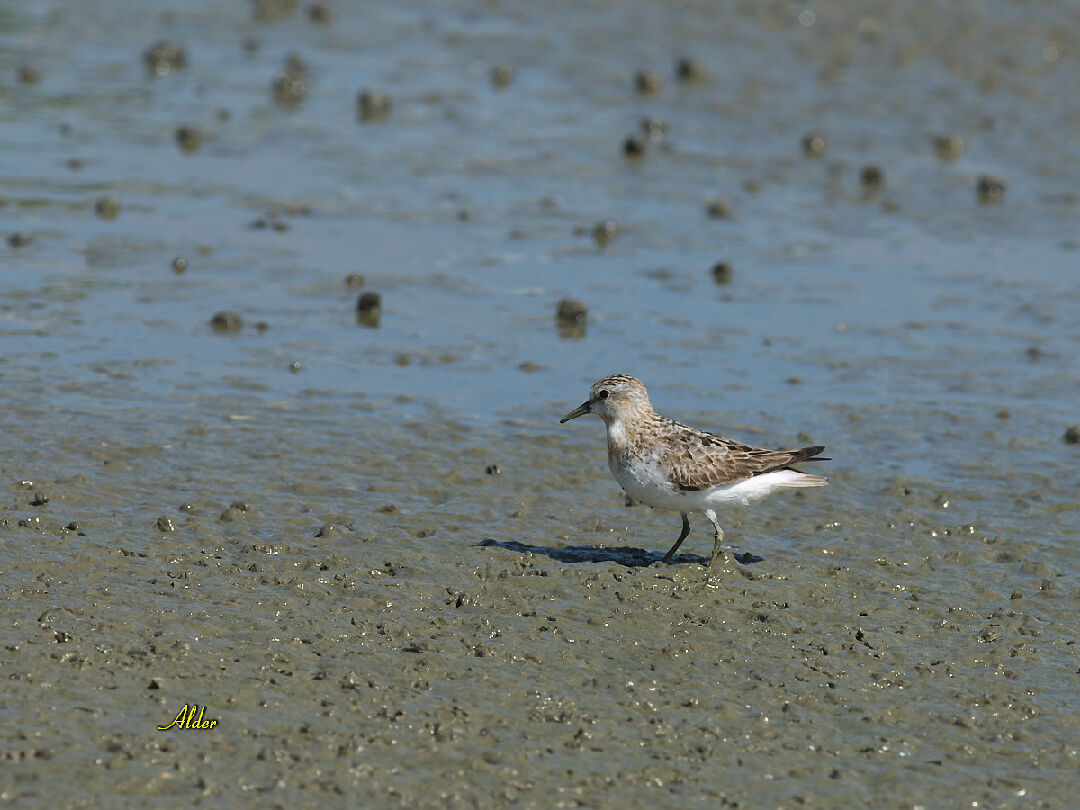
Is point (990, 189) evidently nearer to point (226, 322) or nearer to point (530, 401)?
point (530, 401)

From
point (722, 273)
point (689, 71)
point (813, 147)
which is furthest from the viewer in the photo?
point (689, 71)

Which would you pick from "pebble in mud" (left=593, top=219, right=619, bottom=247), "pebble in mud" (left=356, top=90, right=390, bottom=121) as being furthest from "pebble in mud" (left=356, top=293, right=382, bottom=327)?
"pebble in mud" (left=356, top=90, right=390, bottom=121)

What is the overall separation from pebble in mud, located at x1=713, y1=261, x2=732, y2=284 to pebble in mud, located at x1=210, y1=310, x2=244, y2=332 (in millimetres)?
5341

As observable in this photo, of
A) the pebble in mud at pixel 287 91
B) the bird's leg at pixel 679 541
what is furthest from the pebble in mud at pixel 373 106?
the bird's leg at pixel 679 541

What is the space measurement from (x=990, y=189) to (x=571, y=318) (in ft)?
22.8

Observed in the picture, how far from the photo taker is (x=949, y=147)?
21.4m

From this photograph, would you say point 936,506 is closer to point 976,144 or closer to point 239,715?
point 239,715

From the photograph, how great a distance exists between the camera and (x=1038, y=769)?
8.55 m

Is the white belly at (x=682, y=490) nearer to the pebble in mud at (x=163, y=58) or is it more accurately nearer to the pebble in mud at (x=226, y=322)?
the pebble in mud at (x=226, y=322)

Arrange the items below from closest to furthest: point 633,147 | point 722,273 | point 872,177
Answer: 1. point 722,273
2. point 872,177
3. point 633,147

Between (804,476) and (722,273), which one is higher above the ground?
(722,273)

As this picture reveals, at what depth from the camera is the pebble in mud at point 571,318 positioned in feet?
52.1

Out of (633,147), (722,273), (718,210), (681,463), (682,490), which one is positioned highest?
(633,147)
